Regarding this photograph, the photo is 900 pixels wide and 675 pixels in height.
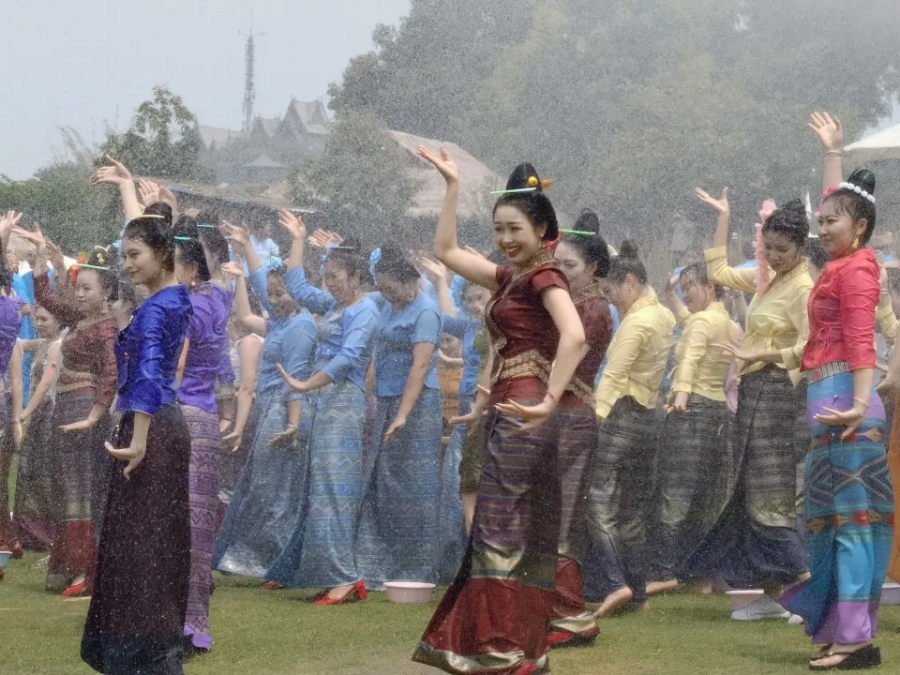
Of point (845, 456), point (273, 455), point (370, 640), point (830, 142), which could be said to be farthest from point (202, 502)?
point (830, 142)

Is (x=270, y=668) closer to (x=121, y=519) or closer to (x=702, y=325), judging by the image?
(x=121, y=519)

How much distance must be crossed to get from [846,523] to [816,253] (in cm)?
196

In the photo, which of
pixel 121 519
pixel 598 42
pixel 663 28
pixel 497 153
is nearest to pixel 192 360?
pixel 121 519

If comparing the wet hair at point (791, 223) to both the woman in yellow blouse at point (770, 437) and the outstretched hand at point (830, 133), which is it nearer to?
the woman in yellow blouse at point (770, 437)

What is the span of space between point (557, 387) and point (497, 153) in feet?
69.0

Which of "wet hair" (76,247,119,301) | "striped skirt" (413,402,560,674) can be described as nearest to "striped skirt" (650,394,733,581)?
Answer: "striped skirt" (413,402,560,674)

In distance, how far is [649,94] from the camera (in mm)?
28391

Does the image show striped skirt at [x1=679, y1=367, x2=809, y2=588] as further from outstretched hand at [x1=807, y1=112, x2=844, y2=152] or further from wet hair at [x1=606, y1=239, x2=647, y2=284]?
outstretched hand at [x1=807, y1=112, x2=844, y2=152]

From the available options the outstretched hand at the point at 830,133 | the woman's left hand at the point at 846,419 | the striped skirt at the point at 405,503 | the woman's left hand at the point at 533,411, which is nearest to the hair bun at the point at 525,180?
the woman's left hand at the point at 533,411

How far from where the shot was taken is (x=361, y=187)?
23500mm

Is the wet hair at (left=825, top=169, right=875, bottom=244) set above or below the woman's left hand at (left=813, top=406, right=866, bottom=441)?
above

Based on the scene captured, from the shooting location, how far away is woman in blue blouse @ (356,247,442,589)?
9023 mm

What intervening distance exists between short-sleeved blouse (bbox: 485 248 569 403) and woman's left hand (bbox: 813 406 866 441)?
3.98ft

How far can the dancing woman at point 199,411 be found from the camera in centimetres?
686
